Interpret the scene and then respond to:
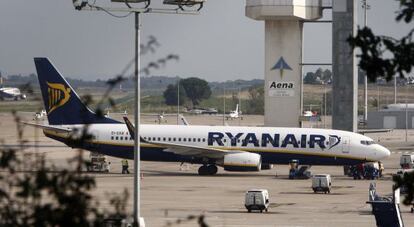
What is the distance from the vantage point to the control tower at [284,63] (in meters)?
85.8

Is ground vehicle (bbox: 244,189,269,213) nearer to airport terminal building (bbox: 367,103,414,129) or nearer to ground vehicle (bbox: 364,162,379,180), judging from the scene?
ground vehicle (bbox: 364,162,379,180)

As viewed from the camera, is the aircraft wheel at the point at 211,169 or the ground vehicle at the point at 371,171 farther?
the ground vehicle at the point at 371,171

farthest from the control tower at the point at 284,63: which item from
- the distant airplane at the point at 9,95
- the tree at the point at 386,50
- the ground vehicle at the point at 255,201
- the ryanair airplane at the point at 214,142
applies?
the tree at the point at 386,50

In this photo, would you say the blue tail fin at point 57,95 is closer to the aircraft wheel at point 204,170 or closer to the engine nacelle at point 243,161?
the aircraft wheel at point 204,170

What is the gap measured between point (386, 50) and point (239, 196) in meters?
45.9

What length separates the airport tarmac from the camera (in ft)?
156

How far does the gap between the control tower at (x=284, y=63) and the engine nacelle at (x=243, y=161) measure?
16.8 metres

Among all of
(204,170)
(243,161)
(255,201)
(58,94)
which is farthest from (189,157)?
(255,201)

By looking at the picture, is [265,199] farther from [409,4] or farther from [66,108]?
[409,4]

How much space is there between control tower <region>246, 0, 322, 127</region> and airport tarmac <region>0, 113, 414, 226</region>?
16.2 ft

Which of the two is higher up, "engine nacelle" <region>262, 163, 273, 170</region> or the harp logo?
the harp logo

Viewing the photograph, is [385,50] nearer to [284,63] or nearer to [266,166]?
[266,166]

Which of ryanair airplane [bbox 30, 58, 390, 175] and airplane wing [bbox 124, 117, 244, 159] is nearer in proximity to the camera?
airplane wing [bbox 124, 117, 244, 159]

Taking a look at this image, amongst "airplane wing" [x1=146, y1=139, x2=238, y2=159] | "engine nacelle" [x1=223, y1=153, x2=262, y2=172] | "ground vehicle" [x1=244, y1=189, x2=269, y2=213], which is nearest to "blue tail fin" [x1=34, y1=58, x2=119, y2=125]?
"airplane wing" [x1=146, y1=139, x2=238, y2=159]
